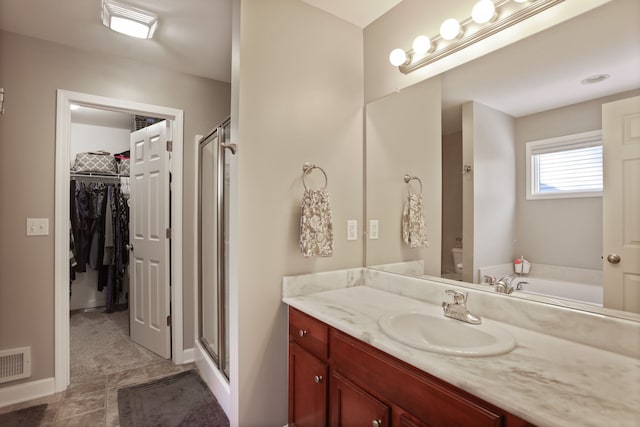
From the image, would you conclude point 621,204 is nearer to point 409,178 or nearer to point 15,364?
point 409,178

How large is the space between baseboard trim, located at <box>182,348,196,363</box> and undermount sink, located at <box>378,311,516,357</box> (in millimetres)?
2092

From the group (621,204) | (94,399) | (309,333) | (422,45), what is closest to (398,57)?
(422,45)

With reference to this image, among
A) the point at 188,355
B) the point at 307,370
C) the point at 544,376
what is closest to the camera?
the point at 544,376

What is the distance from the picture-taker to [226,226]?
6.92ft

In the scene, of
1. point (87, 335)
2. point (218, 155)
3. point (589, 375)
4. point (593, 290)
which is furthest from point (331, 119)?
point (87, 335)

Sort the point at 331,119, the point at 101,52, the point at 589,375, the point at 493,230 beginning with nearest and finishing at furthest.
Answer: the point at 589,375 → the point at 493,230 → the point at 331,119 → the point at 101,52

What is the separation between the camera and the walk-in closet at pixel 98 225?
3.71 meters

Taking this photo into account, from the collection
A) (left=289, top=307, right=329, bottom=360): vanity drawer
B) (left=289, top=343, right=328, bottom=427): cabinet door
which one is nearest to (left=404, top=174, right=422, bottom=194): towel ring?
(left=289, top=307, right=329, bottom=360): vanity drawer

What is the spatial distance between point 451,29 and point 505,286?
1.16m

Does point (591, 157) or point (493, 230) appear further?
point (493, 230)

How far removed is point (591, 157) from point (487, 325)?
2.30 ft

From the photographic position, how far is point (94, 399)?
208cm

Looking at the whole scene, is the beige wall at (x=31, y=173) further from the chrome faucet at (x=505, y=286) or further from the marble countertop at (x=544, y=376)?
the chrome faucet at (x=505, y=286)

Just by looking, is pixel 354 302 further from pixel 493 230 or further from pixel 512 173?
pixel 512 173
